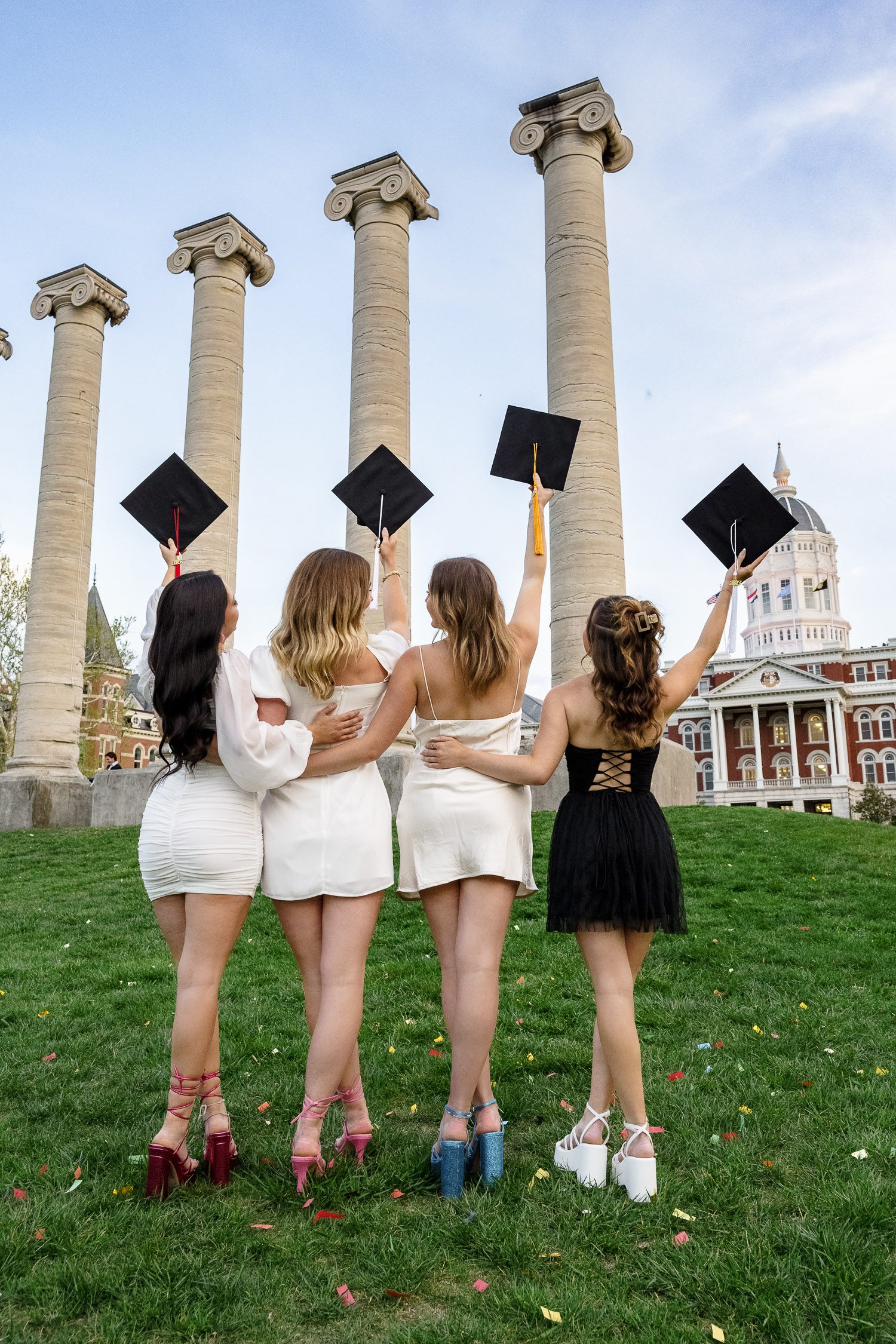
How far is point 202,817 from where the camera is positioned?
4.08 m

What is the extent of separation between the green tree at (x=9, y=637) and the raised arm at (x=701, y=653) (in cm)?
3501

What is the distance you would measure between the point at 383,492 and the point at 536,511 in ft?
3.64

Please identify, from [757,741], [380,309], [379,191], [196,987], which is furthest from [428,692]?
[757,741]

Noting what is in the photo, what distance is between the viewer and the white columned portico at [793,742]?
78.1m

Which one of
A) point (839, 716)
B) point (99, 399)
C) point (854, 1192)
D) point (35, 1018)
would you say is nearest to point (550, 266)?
point (99, 399)

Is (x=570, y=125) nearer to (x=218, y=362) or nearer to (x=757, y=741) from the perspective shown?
(x=218, y=362)

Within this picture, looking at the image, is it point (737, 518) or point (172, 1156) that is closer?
point (172, 1156)

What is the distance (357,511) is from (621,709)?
243 centimetres

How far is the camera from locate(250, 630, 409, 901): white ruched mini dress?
4156 mm

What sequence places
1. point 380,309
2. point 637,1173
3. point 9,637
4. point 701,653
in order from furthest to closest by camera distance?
point 9,637 < point 380,309 < point 701,653 < point 637,1173

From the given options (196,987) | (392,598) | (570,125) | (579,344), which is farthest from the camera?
(570,125)

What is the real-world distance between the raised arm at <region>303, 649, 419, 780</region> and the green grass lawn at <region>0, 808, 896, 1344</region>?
5.80 ft

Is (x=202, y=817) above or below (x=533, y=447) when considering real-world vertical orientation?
below

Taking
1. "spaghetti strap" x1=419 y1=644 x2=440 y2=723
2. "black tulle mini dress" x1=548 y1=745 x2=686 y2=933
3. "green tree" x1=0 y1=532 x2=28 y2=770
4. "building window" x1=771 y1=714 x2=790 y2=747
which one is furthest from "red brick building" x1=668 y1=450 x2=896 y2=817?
"spaghetti strap" x1=419 y1=644 x2=440 y2=723
